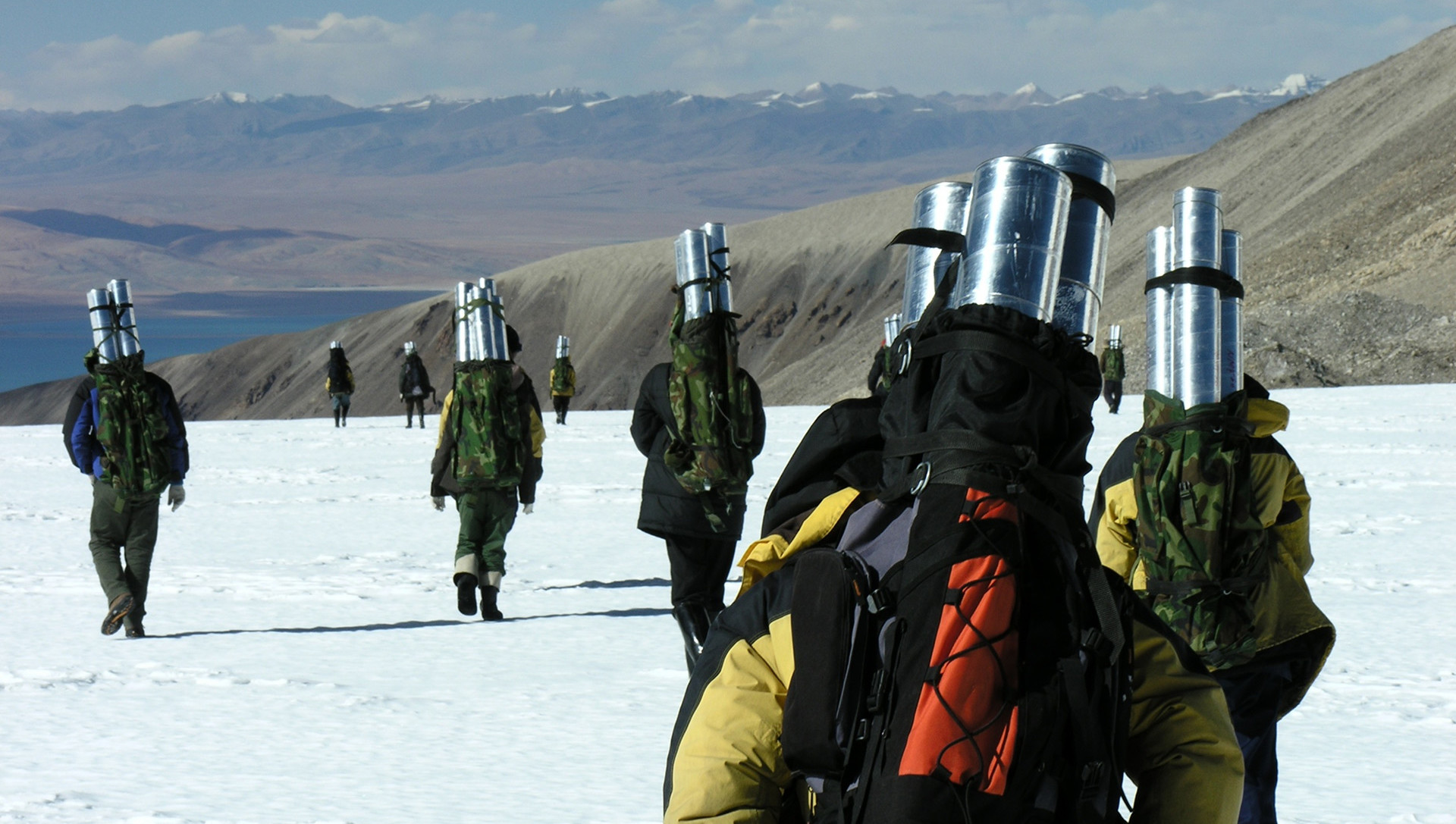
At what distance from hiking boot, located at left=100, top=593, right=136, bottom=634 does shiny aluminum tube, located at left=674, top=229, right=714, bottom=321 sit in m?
3.27

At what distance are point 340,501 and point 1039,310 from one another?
12.8m

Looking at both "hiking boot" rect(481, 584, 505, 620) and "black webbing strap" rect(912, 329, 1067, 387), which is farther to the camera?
"hiking boot" rect(481, 584, 505, 620)

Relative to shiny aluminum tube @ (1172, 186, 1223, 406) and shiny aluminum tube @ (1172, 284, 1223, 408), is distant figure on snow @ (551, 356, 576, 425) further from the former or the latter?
shiny aluminum tube @ (1172, 284, 1223, 408)

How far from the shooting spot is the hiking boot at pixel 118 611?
759 cm

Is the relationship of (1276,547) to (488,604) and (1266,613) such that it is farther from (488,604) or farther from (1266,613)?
(488,604)

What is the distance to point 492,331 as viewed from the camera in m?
8.47

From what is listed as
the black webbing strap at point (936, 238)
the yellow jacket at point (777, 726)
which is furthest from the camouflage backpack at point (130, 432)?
the yellow jacket at point (777, 726)

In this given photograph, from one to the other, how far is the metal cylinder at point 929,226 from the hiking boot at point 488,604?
5.55m

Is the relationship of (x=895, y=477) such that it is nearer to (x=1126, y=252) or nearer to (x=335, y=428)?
(x=335, y=428)

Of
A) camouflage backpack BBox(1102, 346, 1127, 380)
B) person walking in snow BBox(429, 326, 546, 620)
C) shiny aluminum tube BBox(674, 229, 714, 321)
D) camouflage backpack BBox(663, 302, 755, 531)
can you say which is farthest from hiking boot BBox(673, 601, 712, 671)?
camouflage backpack BBox(1102, 346, 1127, 380)

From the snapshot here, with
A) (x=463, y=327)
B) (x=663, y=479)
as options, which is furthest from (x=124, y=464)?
(x=663, y=479)

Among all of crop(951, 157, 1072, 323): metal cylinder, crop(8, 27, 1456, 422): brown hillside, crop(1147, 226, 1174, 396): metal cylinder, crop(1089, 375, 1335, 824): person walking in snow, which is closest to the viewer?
crop(951, 157, 1072, 323): metal cylinder

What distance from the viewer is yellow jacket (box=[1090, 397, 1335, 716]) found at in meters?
3.90

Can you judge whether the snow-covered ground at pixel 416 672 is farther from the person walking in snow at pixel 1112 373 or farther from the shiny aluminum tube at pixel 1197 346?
the person walking in snow at pixel 1112 373
